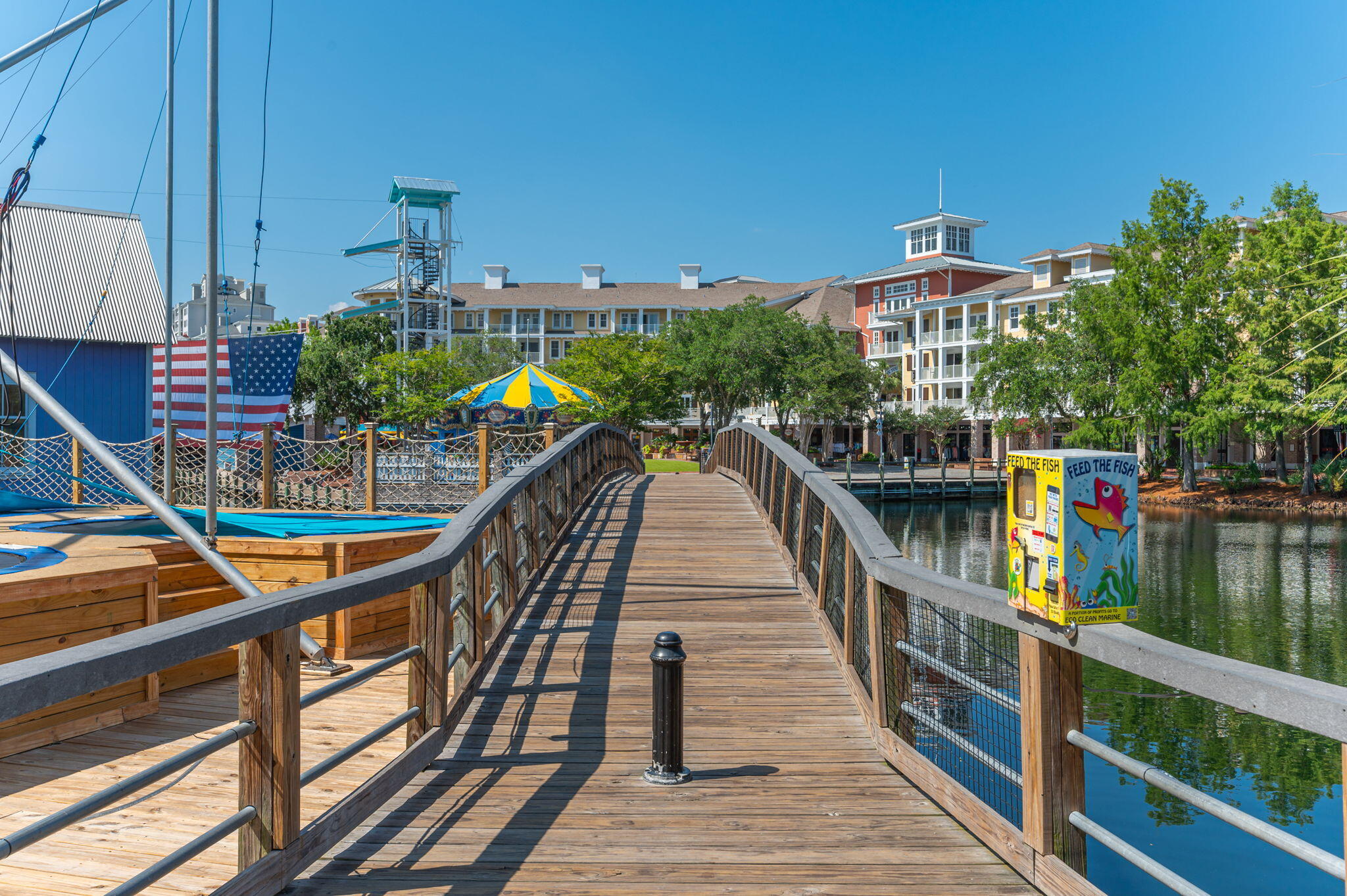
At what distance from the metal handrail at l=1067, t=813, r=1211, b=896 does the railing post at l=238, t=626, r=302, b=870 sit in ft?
8.61

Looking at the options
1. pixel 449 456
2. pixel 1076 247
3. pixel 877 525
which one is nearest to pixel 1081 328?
pixel 1076 247

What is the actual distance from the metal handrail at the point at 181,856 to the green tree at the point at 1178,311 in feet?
157

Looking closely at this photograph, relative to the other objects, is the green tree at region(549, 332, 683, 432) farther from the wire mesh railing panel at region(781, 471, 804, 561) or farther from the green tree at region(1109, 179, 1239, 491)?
the wire mesh railing panel at region(781, 471, 804, 561)

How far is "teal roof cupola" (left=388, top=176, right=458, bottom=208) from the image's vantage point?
6625 cm

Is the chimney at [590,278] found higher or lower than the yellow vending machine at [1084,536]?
higher

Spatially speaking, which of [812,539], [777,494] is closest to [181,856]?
[812,539]

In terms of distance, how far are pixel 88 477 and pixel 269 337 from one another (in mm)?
5414

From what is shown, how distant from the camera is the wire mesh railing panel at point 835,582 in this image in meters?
Result: 7.23

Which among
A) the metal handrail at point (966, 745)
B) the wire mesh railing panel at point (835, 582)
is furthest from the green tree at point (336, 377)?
the metal handrail at point (966, 745)

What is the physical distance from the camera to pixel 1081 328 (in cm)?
5156

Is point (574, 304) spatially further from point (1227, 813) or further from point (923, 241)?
point (1227, 813)

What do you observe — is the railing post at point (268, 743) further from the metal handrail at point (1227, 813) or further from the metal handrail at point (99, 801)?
the metal handrail at point (1227, 813)

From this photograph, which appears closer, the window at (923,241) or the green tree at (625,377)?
the green tree at (625,377)

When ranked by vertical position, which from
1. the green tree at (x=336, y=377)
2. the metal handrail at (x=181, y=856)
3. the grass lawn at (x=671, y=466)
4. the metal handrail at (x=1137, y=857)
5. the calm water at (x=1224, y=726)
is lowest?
the calm water at (x=1224, y=726)
